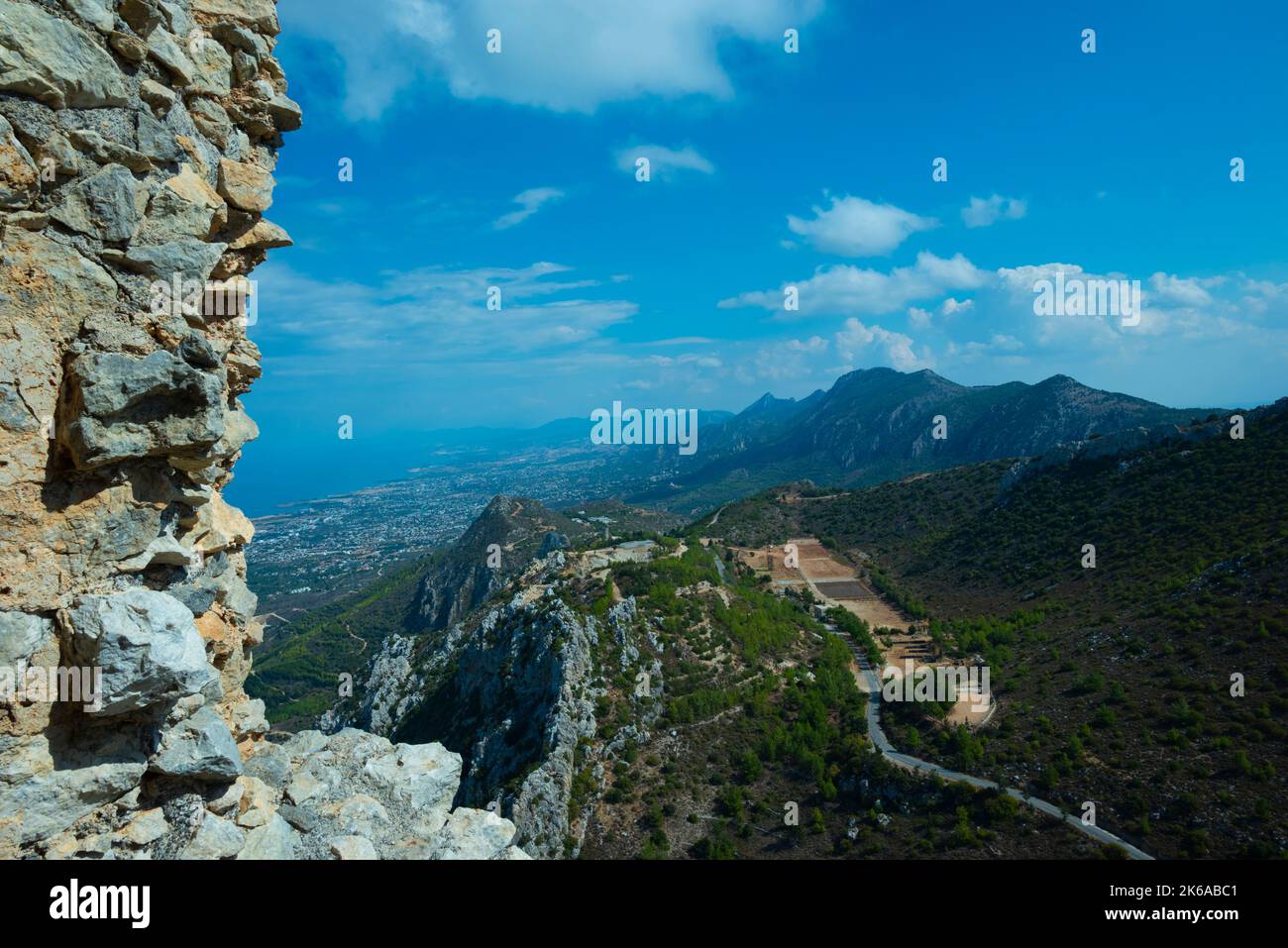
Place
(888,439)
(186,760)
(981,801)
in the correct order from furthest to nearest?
1. (888,439)
2. (981,801)
3. (186,760)

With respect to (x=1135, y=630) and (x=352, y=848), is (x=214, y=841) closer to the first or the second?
(x=352, y=848)

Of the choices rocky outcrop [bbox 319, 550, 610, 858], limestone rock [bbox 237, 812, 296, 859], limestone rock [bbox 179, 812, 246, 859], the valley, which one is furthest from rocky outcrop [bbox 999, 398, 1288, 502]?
limestone rock [bbox 179, 812, 246, 859]

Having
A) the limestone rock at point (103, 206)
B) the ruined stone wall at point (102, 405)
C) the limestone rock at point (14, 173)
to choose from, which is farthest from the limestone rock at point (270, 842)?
the limestone rock at point (14, 173)

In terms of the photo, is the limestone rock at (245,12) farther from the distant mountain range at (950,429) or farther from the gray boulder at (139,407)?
the distant mountain range at (950,429)

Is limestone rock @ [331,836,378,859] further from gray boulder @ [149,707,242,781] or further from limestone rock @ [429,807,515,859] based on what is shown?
gray boulder @ [149,707,242,781]

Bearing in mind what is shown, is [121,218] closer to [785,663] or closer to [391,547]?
[785,663]
